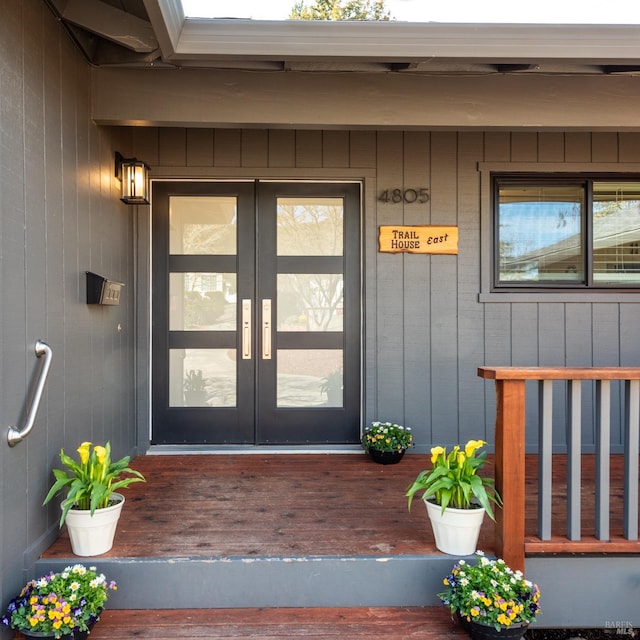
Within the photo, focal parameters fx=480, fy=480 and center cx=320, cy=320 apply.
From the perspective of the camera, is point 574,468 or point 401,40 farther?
point 401,40

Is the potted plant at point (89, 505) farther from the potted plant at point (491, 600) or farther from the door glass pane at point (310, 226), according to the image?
the door glass pane at point (310, 226)

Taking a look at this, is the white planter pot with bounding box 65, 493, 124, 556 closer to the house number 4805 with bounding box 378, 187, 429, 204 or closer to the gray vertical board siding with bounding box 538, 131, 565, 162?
the house number 4805 with bounding box 378, 187, 429, 204

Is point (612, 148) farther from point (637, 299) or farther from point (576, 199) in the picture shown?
point (637, 299)

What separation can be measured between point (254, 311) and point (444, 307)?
1.37m

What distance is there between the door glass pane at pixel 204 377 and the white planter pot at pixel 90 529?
1.50 meters

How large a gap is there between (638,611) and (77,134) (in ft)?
11.2

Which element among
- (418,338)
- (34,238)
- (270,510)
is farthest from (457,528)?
(34,238)

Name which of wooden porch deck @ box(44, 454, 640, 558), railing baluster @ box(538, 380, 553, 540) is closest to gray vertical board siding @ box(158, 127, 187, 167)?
wooden porch deck @ box(44, 454, 640, 558)

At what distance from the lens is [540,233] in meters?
3.46

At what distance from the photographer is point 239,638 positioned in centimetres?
177

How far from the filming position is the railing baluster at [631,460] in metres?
2.04

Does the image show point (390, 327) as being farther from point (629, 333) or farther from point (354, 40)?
point (354, 40)

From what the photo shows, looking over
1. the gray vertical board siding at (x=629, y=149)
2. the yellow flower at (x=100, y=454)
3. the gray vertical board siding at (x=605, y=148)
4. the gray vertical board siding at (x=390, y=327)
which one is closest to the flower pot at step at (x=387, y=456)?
the gray vertical board siding at (x=390, y=327)

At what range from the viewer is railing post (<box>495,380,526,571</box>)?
2010 mm
